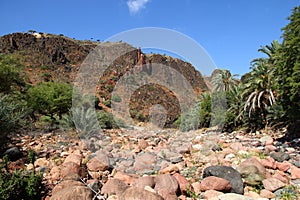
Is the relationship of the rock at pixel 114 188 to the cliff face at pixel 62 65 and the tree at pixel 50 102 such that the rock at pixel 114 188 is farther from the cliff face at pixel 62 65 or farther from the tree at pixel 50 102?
the cliff face at pixel 62 65

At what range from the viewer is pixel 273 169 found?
228 inches

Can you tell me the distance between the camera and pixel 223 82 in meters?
18.7

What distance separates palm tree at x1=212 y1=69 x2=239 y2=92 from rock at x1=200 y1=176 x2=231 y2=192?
1389 cm

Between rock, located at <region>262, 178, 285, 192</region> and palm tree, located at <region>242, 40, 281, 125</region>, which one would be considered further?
palm tree, located at <region>242, 40, 281, 125</region>

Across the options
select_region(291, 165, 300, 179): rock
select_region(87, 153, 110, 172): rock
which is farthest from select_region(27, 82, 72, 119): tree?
select_region(291, 165, 300, 179): rock

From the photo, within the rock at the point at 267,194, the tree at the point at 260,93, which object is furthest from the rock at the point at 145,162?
the tree at the point at 260,93

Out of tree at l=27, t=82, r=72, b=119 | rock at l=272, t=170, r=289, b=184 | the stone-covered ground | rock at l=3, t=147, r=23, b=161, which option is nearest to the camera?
the stone-covered ground

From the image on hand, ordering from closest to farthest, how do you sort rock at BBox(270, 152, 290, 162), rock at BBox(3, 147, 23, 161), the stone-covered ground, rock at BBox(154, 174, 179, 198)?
the stone-covered ground
rock at BBox(154, 174, 179, 198)
rock at BBox(3, 147, 23, 161)
rock at BBox(270, 152, 290, 162)

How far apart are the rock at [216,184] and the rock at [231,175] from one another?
6.0 inches

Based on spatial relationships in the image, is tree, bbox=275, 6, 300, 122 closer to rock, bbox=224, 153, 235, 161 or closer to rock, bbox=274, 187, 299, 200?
rock, bbox=224, 153, 235, 161

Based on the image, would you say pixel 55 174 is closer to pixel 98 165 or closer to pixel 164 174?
pixel 98 165

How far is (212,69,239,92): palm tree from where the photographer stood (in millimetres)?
17984

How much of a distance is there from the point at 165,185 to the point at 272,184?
7.29 ft

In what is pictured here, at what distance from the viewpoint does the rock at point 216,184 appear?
14.7 feet
